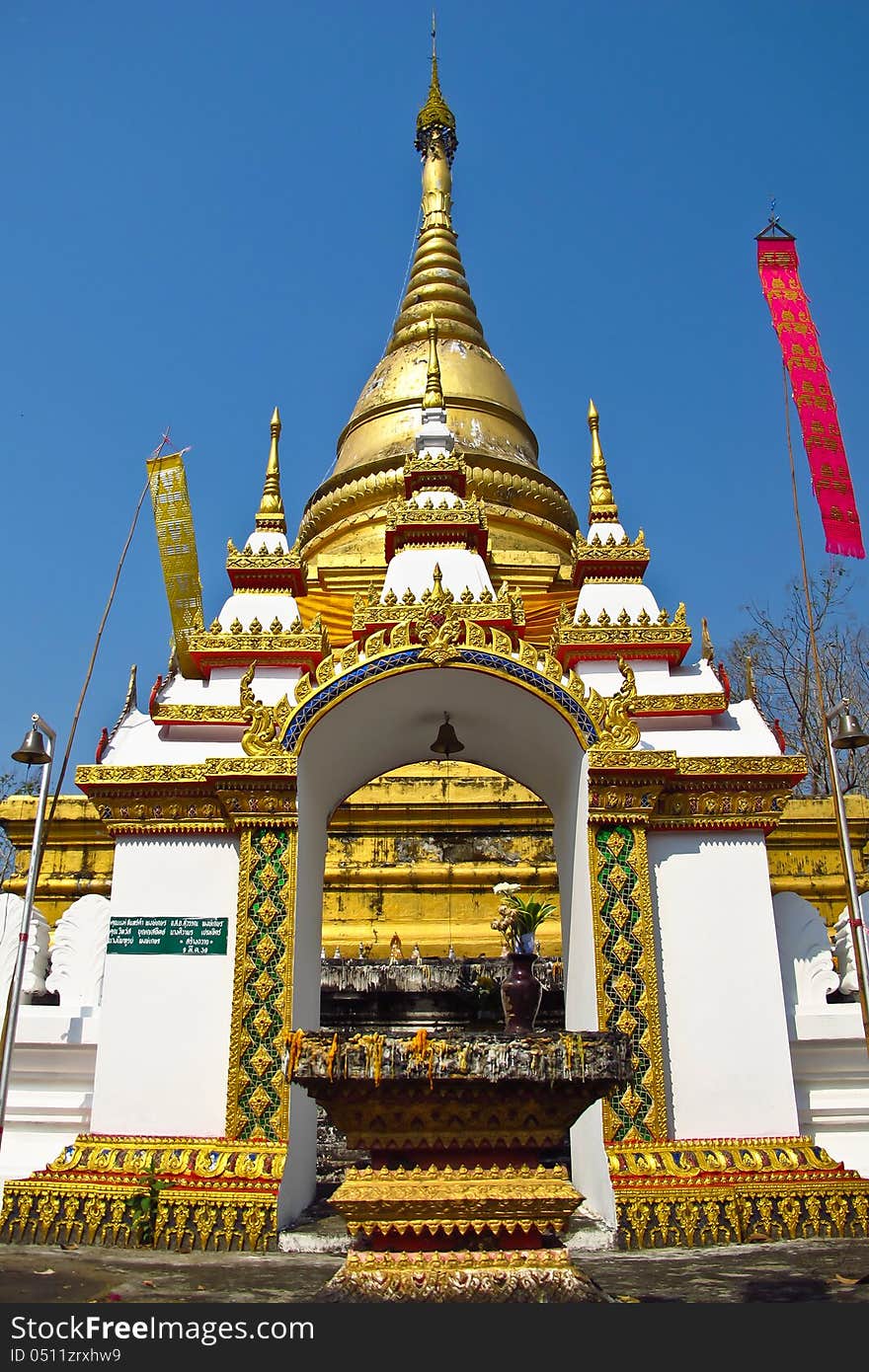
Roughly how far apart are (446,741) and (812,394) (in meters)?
4.80

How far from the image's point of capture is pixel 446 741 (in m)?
10.2

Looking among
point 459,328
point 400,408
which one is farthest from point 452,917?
point 459,328

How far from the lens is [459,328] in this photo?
1011 inches

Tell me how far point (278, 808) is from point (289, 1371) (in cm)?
542

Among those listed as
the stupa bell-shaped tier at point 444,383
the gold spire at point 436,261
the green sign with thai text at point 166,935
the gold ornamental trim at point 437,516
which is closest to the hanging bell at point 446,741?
the green sign with thai text at point 166,935

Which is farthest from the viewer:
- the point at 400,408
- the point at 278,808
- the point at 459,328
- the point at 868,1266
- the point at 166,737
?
the point at 459,328

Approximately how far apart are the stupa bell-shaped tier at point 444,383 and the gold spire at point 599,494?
7.15 meters

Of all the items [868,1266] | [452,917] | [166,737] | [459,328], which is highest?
[459,328]

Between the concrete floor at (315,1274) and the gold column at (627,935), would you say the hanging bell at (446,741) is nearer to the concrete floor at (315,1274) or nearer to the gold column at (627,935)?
the gold column at (627,935)

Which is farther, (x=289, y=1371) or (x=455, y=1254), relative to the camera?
(x=455, y=1254)

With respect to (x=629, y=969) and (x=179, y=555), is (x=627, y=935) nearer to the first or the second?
(x=629, y=969)

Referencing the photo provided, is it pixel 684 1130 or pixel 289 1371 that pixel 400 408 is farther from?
pixel 289 1371

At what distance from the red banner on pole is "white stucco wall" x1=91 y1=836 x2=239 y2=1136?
245 inches

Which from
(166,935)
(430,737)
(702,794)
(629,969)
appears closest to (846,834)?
(702,794)
